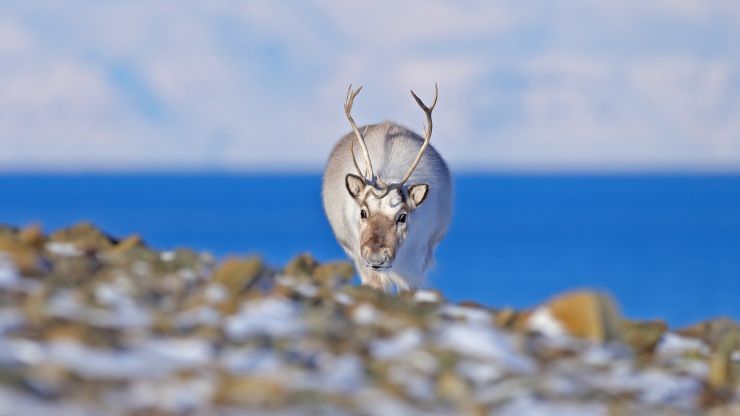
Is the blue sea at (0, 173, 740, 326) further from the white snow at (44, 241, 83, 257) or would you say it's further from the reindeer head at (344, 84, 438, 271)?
the white snow at (44, 241, 83, 257)

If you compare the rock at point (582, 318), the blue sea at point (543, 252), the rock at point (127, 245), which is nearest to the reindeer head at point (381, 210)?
the rock at point (127, 245)

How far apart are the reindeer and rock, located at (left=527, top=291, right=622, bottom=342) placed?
5.23 m

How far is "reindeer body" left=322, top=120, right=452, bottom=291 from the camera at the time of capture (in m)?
16.9

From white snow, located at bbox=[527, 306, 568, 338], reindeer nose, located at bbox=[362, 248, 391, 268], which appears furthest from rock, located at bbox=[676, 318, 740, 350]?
reindeer nose, located at bbox=[362, 248, 391, 268]

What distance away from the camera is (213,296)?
417 inches

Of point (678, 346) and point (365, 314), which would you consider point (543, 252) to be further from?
point (365, 314)

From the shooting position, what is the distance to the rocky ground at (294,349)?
8.79 m

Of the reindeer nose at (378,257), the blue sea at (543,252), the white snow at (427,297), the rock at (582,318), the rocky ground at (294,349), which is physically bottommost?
the rocky ground at (294,349)

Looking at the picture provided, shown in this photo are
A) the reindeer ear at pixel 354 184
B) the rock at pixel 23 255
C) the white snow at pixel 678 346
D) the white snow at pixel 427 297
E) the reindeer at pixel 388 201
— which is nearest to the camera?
the rock at pixel 23 255

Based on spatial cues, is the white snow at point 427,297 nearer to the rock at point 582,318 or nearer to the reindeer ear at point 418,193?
the rock at point 582,318

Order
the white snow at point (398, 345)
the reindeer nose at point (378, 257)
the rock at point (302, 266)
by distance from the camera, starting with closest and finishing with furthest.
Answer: the white snow at point (398, 345), the rock at point (302, 266), the reindeer nose at point (378, 257)

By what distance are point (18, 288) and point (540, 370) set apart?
11.7 ft

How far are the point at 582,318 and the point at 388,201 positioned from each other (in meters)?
6.08

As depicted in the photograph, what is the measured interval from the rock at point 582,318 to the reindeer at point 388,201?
5.23m
